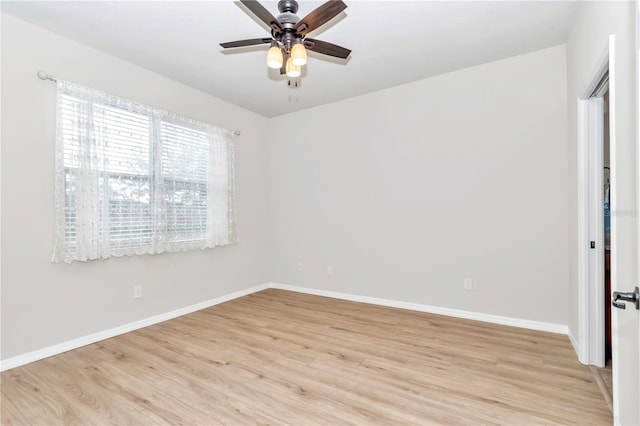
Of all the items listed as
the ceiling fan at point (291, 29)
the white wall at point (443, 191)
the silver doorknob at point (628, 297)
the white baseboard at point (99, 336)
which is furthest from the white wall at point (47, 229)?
the silver doorknob at point (628, 297)

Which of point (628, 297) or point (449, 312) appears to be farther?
point (449, 312)

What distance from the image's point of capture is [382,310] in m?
3.76

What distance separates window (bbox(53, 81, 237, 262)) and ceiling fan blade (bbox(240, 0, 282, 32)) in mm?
1984

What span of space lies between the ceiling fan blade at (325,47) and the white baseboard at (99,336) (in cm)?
319

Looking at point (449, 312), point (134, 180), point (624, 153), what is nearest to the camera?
point (624, 153)

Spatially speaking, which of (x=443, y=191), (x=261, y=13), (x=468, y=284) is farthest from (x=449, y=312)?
(x=261, y=13)

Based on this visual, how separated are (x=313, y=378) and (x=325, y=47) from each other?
2464 millimetres

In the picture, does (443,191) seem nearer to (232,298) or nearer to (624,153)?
Answer: (624,153)

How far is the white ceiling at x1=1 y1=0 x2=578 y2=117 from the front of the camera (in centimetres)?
238

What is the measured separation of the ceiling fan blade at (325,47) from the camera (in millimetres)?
2252

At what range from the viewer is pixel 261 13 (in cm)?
190

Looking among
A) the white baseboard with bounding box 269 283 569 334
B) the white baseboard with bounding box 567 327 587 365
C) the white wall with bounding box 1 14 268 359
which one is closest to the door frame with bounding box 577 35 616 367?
the white baseboard with bounding box 567 327 587 365

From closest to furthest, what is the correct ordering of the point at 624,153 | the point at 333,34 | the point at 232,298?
the point at 624,153, the point at 333,34, the point at 232,298

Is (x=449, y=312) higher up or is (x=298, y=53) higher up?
(x=298, y=53)
